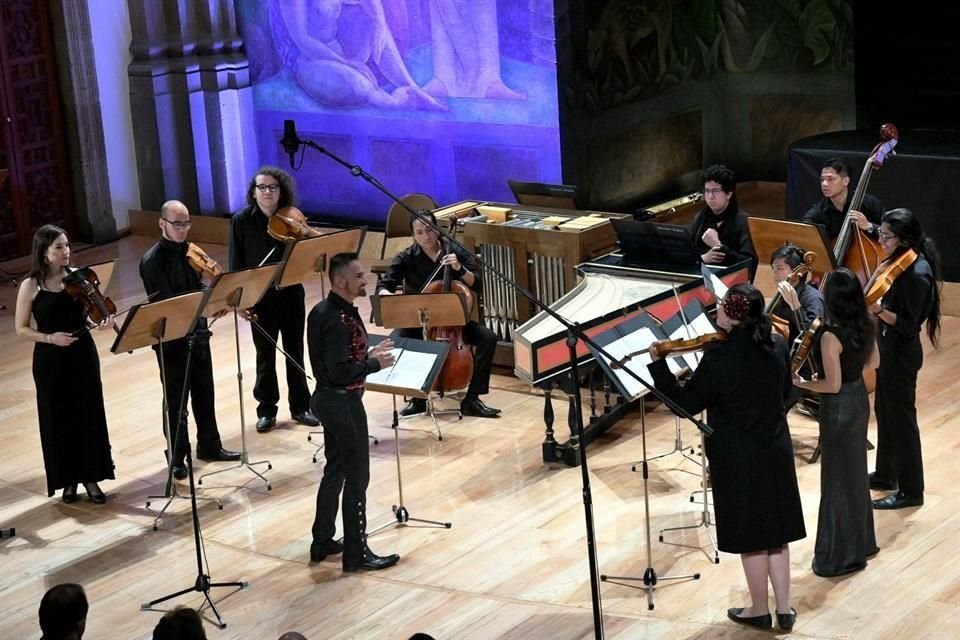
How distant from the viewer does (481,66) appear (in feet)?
35.3

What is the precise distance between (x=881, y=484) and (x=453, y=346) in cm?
232

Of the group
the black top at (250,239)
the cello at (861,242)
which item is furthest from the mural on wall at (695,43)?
the cello at (861,242)

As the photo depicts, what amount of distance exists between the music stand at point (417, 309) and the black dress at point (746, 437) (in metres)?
1.85

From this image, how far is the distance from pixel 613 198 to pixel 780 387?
17.3ft

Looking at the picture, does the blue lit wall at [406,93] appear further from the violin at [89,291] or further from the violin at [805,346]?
the violin at [805,346]

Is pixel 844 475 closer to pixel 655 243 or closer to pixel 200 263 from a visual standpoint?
pixel 655 243

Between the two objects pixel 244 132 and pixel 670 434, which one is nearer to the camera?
pixel 670 434

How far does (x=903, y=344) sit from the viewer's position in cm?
618

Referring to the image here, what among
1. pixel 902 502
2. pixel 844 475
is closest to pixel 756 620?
pixel 844 475

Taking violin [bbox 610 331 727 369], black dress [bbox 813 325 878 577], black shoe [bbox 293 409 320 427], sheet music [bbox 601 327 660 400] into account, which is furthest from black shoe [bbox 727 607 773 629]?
black shoe [bbox 293 409 320 427]

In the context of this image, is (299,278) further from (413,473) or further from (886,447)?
(886,447)

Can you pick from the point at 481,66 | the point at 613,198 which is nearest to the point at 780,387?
the point at 613,198

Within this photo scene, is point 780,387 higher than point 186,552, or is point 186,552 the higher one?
point 780,387

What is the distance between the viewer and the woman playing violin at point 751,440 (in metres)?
5.00
